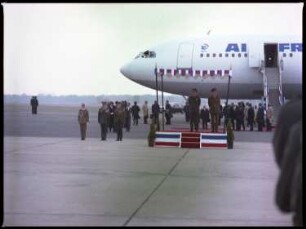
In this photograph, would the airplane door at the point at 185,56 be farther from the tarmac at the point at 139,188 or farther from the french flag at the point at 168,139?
the tarmac at the point at 139,188

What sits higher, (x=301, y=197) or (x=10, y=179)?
(x=301, y=197)

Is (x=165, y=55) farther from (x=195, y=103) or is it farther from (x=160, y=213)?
(x=160, y=213)

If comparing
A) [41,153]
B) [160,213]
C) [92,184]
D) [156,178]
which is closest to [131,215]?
[160,213]

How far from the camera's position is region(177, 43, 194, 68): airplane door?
28.1m

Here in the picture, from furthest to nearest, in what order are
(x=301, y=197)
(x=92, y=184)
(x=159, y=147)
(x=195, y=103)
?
(x=195, y=103) → (x=159, y=147) → (x=92, y=184) → (x=301, y=197)

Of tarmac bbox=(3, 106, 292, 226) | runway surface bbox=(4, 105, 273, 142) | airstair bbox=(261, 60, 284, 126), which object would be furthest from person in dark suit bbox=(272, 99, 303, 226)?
airstair bbox=(261, 60, 284, 126)

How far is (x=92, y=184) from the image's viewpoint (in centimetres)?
915

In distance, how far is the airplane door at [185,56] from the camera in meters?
28.1

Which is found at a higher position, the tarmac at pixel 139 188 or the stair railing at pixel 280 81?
the stair railing at pixel 280 81

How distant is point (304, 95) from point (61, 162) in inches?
364

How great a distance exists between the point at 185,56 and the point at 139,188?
19981 millimetres

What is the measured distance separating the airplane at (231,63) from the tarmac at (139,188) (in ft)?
43.7

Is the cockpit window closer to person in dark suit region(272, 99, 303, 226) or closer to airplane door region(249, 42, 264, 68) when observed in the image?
airplane door region(249, 42, 264, 68)

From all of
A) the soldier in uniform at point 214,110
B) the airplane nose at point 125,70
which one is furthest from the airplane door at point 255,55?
the soldier in uniform at point 214,110
